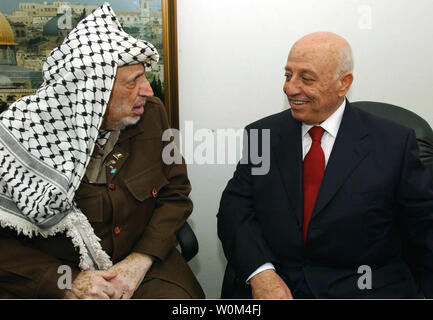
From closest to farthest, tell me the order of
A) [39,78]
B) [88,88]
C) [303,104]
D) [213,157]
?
[88,88], [303,104], [39,78], [213,157]

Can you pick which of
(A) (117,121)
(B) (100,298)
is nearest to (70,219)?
(B) (100,298)

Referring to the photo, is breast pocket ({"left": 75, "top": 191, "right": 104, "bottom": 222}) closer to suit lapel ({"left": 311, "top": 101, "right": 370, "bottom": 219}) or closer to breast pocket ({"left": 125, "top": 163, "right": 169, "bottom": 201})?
breast pocket ({"left": 125, "top": 163, "right": 169, "bottom": 201})

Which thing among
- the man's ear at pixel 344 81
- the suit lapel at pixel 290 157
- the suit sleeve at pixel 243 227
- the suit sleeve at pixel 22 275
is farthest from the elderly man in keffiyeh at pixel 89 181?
the man's ear at pixel 344 81

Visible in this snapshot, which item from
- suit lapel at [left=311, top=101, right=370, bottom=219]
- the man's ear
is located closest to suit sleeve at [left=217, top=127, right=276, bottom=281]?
suit lapel at [left=311, top=101, right=370, bottom=219]

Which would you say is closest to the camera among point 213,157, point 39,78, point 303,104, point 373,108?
point 303,104

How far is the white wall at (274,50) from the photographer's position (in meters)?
2.09

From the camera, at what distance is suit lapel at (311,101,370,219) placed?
1.51 meters

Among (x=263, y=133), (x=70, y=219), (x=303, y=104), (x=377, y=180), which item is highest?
(x=303, y=104)

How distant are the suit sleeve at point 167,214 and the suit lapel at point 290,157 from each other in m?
0.45

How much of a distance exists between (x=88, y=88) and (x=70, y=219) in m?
0.48

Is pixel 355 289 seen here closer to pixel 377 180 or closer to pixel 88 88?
pixel 377 180

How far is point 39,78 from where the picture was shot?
2006 millimetres

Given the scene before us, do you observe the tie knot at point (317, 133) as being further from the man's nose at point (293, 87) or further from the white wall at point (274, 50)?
the white wall at point (274, 50)

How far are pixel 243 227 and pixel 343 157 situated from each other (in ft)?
1.61
